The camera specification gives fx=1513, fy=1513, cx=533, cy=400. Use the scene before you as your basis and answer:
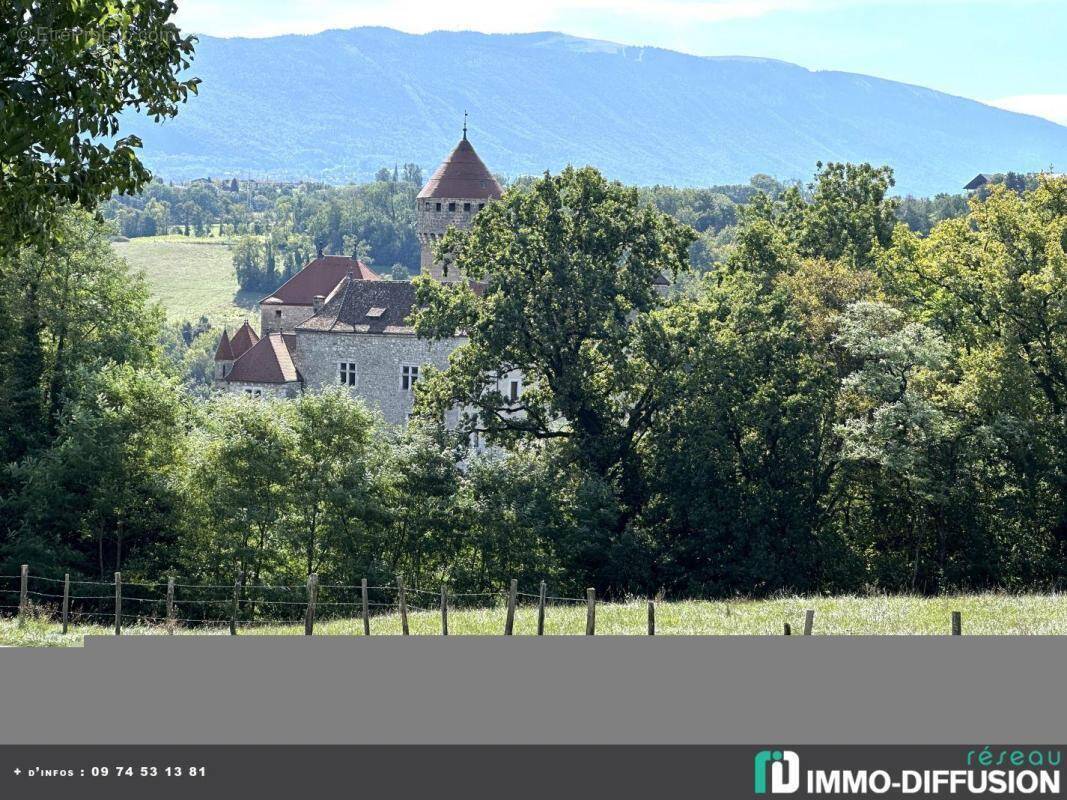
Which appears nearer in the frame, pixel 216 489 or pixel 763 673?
pixel 763 673

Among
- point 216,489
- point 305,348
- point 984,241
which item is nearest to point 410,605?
point 216,489

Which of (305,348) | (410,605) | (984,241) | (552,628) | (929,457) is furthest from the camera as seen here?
(305,348)

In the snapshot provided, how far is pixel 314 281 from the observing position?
94500 mm

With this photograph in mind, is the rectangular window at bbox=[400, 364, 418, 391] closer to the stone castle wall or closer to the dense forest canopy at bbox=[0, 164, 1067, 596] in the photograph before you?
the stone castle wall

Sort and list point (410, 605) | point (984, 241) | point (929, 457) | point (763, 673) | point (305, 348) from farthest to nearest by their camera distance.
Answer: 1. point (305, 348)
2. point (984, 241)
3. point (929, 457)
4. point (410, 605)
5. point (763, 673)

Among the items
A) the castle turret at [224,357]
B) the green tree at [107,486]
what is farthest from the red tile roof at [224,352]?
the green tree at [107,486]

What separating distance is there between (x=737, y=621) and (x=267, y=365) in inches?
2275

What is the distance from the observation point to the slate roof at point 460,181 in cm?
8606

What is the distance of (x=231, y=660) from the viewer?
9008mm

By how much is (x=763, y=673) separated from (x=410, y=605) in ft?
79.7

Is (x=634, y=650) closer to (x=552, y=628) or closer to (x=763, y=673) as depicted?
(x=763, y=673)

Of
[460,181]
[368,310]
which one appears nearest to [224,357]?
[368,310]

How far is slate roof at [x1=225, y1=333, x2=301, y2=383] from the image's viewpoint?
256 feet
